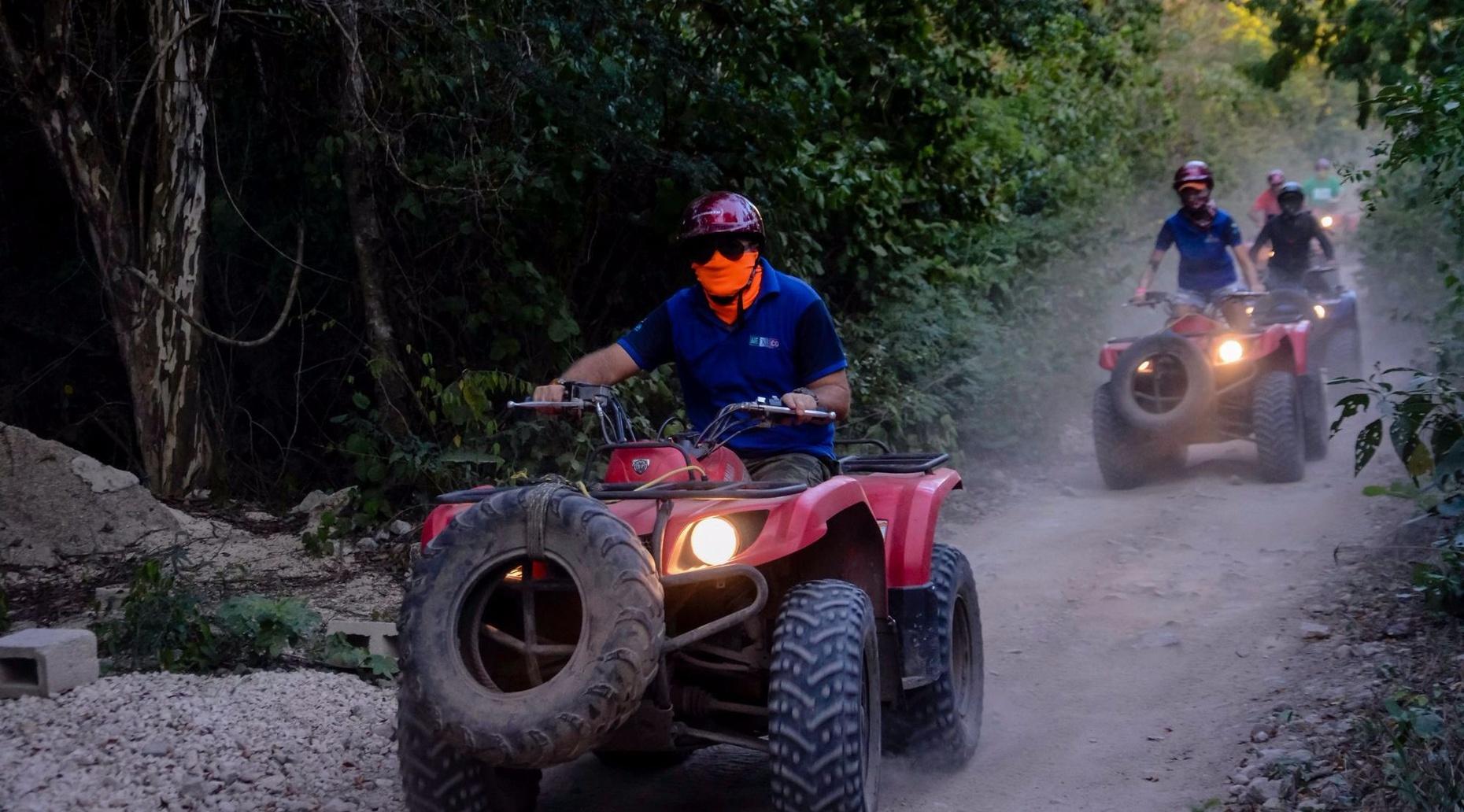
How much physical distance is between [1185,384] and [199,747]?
759 cm

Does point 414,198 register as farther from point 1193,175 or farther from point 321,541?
point 1193,175

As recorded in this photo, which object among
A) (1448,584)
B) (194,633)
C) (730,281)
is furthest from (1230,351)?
(194,633)

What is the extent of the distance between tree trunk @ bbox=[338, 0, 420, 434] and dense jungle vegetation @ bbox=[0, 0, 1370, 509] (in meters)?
0.02

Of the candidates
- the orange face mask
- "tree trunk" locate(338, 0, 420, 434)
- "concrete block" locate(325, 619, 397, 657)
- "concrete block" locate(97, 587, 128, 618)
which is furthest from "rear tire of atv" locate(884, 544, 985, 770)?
"tree trunk" locate(338, 0, 420, 434)

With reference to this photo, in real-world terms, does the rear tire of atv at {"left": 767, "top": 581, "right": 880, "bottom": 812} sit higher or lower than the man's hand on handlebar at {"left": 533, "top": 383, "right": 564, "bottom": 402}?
lower

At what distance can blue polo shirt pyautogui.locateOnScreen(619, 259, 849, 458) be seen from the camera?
5074 millimetres

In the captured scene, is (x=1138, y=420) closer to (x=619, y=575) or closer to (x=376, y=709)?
(x=376, y=709)

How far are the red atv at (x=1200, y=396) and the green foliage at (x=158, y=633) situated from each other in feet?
22.3

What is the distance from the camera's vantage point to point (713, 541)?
398 cm

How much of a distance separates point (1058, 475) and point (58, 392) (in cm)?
757

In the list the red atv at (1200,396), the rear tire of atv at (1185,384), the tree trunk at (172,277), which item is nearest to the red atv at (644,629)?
the tree trunk at (172,277)

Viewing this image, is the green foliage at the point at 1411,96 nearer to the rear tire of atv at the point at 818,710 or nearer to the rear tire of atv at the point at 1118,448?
the rear tire of atv at the point at 1118,448

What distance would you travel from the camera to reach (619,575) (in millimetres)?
3615

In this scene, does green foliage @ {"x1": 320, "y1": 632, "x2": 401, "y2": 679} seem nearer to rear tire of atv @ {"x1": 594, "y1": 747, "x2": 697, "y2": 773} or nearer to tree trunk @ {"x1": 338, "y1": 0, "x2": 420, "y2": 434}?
rear tire of atv @ {"x1": 594, "y1": 747, "x2": 697, "y2": 773}
